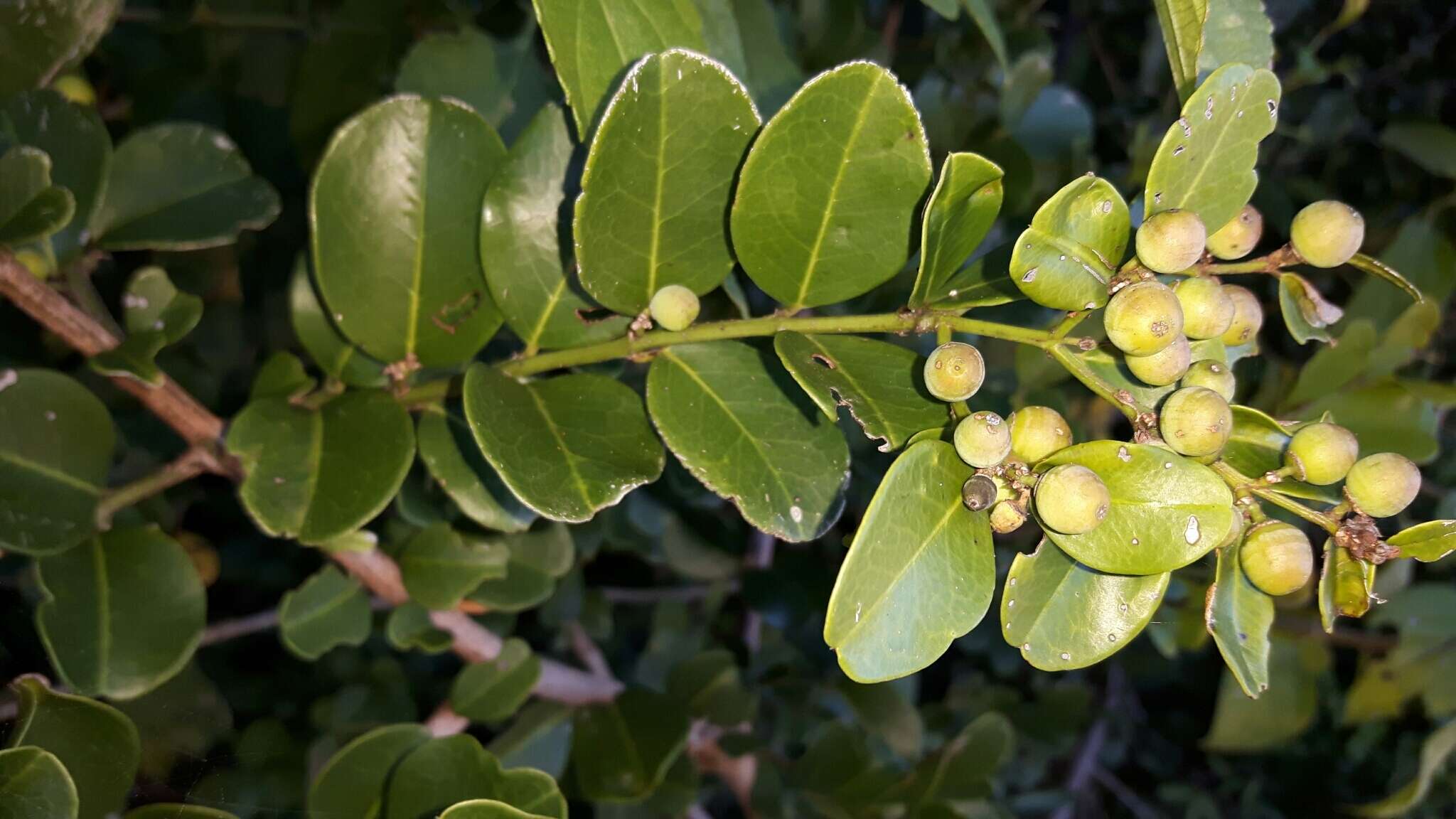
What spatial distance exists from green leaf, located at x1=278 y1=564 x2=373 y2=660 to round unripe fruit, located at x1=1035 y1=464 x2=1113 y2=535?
31.0 inches

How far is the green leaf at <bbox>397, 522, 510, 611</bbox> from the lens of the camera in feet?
3.56

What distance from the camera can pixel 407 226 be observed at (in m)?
0.89

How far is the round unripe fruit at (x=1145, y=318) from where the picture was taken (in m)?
0.61

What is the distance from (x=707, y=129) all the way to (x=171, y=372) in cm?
91

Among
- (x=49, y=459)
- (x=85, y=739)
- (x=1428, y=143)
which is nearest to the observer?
(x=85, y=739)

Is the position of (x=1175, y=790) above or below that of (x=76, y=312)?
below

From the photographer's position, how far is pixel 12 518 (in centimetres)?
85

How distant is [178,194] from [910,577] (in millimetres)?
863

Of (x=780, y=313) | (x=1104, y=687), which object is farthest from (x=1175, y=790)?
(x=780, y=313)

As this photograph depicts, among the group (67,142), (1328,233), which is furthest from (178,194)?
(1328,233)

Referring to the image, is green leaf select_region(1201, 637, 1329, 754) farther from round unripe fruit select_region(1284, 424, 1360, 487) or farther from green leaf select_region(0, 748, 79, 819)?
green leaf select_region(0, 748, 79, 819)

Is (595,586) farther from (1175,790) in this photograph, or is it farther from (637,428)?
(1175,790)

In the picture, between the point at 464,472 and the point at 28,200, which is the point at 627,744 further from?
the point at 28,200

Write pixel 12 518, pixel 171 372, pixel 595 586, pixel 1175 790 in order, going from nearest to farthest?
pixel 12 518
pixel 171 372
pixel 595 586
pixel 1175 790
